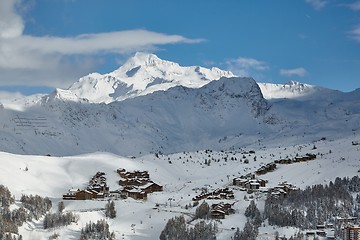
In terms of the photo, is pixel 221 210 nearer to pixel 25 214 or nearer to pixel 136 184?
pixel 25 214

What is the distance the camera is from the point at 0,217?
83.4m

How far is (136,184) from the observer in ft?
374

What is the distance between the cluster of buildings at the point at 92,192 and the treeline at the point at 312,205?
86.8 ft

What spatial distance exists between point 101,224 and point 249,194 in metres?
27.5

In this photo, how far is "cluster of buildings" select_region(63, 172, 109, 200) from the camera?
10219 cm

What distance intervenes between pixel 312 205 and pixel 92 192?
33847 millimetres

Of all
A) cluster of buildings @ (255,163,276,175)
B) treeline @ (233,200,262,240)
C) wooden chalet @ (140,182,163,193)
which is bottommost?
treeline @ (233,200,262,240)

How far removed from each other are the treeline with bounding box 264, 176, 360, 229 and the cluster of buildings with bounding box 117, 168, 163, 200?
21573 mm

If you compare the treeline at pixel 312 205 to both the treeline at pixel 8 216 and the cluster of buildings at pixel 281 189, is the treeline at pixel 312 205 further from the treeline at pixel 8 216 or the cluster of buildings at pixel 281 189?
the treeline at pixel 8 216

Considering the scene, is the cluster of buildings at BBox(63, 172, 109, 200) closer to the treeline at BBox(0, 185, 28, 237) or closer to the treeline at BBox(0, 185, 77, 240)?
the treeline at BBox(0, 185, 77, 240)

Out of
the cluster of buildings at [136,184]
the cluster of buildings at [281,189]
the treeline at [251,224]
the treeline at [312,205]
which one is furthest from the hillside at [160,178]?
the treeline at [312,205]

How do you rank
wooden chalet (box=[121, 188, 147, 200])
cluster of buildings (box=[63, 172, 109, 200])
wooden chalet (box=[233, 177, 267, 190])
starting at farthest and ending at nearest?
1. wooden chalet (box=[233, 177, 267, 190])
2. wooden chalet (box=[121, 188, 147, 200])
3. cluster of buildings (box=[63, 172, 109, 200])

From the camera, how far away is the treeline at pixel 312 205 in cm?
8650

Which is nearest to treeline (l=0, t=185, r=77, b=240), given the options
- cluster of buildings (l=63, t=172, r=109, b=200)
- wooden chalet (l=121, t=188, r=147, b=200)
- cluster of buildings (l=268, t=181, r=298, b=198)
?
cluster of buildings (l=63, t=172, r=109, b=200)
